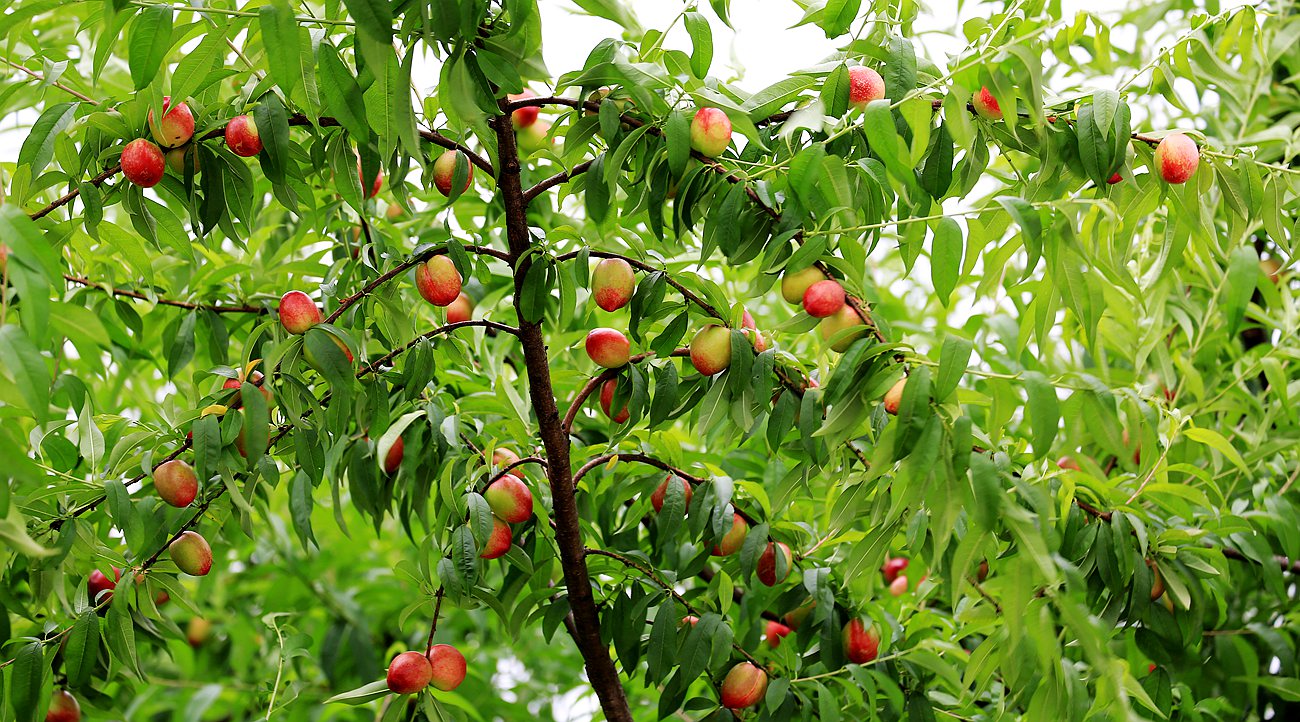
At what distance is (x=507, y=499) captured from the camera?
878 mm

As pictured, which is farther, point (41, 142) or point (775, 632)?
point (775, 632)

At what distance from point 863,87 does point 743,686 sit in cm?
53

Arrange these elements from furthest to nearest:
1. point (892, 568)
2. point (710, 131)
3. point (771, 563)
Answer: point (892, 568)
point (771, 563)
point (710, 131)

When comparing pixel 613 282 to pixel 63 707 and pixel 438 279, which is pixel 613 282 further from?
pixel 63 707

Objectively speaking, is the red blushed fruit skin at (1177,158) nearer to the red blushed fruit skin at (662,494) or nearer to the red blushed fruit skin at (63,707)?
the red blushed fruit skin at (662,494)

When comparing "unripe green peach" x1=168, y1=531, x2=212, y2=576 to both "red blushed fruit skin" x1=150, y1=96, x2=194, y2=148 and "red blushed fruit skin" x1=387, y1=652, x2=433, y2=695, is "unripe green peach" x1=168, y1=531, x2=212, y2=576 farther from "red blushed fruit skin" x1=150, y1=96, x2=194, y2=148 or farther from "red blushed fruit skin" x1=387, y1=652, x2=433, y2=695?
"red blushed fruit skin" x1=150, y1=96, x2=194, y2=148

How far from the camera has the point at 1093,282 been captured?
706mm

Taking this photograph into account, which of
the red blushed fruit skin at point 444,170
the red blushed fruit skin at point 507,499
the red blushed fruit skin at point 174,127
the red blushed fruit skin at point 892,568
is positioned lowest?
the red blushed fruit skin at point 892,568

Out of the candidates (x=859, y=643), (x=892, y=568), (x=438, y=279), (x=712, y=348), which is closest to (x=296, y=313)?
(x=438, y=279)

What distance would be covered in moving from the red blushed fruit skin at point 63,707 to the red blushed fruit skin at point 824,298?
2.64 ft

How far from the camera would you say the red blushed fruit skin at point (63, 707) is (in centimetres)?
102

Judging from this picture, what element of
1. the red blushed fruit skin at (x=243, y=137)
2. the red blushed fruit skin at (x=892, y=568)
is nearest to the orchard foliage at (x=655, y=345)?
the red blushed fruit skin at (x=243, y=137)

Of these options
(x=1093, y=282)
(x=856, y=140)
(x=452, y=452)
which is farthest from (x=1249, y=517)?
(x=452, y=452)

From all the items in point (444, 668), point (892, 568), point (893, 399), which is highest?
Answer: point (893, 399)
